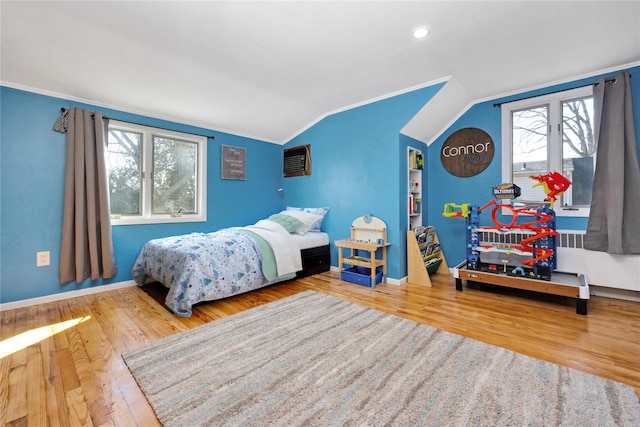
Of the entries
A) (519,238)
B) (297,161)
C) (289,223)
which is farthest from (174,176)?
(519,238)

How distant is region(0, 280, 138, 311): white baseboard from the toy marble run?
3818 millimetres

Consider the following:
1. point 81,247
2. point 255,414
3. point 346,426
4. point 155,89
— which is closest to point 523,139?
point 346,426

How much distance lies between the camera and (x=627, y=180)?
2.47 meters

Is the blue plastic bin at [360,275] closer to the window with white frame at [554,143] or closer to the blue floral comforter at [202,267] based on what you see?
the blue floral comforter at [202,267]

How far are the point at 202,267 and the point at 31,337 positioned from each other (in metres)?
1.20

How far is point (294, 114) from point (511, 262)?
323 centimetres

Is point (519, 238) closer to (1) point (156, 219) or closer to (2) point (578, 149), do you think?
(2) point (578, 149)

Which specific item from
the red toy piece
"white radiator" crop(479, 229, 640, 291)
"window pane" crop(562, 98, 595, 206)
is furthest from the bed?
"window pane" crop(562, 98, 595, 206)

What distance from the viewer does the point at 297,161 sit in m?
4.35

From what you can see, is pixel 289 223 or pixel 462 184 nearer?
pixel 462 184

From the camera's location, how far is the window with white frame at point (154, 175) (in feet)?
10.1

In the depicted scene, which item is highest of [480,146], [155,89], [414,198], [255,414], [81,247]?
[155,89]

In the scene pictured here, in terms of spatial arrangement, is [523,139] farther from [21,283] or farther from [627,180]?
[21,283]

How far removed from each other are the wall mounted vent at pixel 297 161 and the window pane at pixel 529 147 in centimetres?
271
